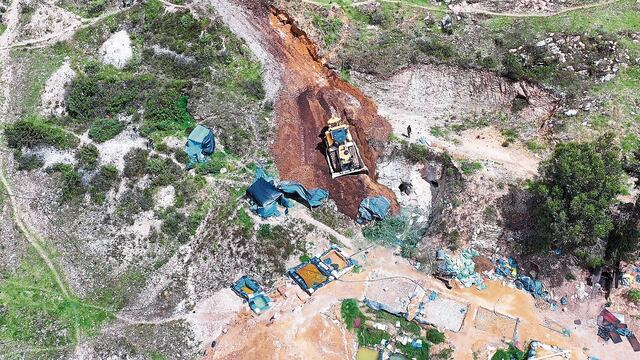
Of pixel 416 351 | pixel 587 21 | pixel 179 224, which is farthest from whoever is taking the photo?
pixel 587 21

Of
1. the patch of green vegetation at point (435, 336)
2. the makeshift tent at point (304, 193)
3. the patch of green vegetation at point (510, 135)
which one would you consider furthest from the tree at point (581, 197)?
the makeshift tent at point (304, 193)

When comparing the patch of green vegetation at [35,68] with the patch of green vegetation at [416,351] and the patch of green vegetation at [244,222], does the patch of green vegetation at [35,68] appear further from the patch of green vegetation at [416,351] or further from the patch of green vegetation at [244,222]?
the patch of green vegetation at [416,351]

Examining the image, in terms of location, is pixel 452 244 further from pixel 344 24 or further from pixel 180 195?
pixel 344 24

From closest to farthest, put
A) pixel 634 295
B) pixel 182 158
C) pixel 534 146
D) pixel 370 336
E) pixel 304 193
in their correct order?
pixel 370 336
pixel 634 295
pixel 304 193
pixel 182 158
pixel 534 146

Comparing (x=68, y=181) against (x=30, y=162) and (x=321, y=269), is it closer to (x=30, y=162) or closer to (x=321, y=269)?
(x=30, y=162)

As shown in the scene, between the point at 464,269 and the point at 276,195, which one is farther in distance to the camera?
the point at 276,195

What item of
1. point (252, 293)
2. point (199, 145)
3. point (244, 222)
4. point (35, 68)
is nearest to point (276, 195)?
point (244, 222)

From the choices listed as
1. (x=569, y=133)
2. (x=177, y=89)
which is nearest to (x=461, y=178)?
(x=569, y=133)

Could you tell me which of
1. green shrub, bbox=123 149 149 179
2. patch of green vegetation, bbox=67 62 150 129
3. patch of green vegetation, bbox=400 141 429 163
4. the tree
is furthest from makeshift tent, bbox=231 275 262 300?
the tree
